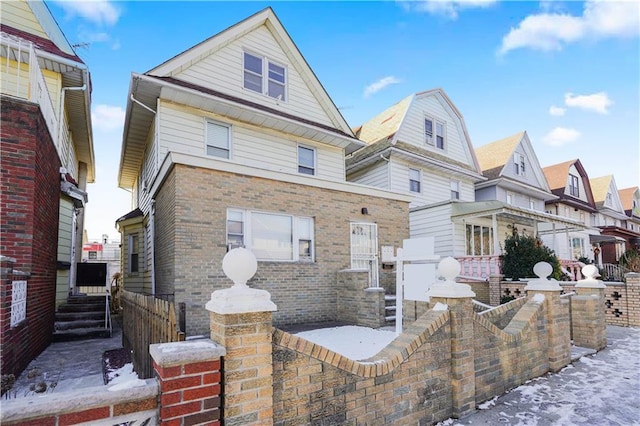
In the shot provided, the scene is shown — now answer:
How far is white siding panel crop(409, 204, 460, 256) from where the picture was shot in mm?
15055

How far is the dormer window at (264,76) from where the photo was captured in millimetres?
12523

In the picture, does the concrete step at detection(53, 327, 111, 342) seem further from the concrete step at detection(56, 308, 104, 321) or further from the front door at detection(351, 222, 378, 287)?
the front door at detection(351, 222, 378, 287)

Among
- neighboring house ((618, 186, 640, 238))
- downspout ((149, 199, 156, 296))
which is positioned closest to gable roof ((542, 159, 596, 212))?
neighboring house ((618, 186, 640, 238))

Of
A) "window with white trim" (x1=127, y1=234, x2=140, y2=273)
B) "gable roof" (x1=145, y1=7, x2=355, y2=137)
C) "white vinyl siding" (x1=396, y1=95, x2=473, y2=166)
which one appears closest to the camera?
"gable roof" (x1=145, y1=7, x2=355, y2=137)

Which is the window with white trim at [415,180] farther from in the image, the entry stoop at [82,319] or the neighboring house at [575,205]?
the entry stoop at [82,319]

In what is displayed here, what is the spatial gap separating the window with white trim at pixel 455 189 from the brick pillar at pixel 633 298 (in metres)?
8.80

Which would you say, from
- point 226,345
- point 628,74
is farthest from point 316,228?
point 628,74

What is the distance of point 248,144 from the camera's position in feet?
39.0

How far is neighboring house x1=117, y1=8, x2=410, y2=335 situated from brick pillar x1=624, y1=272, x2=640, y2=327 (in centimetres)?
668

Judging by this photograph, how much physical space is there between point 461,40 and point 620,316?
1001cm

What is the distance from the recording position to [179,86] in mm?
10195

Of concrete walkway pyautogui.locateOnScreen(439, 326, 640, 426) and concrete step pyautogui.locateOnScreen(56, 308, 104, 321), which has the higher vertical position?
concrete step pyautogui.locateOnScreen(56, 308, 104, 321)

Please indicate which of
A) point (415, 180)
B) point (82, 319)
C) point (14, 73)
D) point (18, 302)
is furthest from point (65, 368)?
point (415, 180)

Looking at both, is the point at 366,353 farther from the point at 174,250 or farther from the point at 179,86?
the point at 179,86
